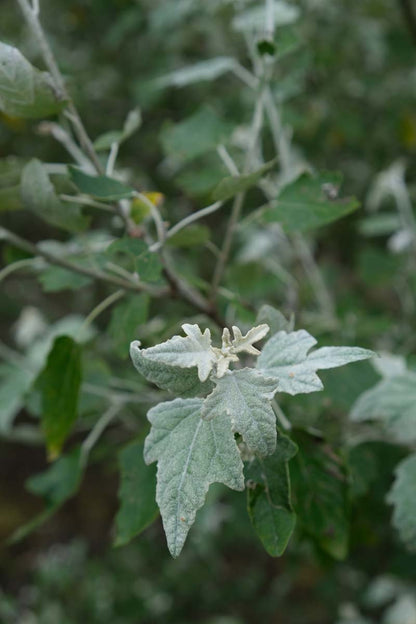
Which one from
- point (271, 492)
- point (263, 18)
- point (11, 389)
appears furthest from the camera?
point (11, 389)

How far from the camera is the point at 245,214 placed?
2383 millimetres

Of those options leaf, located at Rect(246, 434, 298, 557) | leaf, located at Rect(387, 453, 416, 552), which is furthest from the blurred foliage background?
leaf, located at Rect(246, 434, 298, 557)

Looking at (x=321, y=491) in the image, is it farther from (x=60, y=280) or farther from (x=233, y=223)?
(x=60, y=280)

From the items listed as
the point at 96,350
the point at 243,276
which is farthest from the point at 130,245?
the point at 96,350

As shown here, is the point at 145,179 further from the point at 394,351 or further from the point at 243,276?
the point at 394,351

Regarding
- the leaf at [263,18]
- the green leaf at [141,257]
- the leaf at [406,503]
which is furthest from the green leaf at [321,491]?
the leaf at [263,18]

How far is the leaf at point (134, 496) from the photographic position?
0.86 metres

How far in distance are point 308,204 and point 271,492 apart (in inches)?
18.4

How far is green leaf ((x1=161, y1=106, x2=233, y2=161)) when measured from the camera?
48.6 inches

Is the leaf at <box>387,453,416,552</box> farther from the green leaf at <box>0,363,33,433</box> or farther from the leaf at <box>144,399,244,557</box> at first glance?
the green leaf at <box>0,363,33,433</box>

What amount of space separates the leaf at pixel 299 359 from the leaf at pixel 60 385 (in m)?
0.38

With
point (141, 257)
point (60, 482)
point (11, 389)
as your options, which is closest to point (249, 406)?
point (141, 257)

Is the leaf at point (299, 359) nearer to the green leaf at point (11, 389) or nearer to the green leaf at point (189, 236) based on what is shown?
the green leaf at point (189, 236)

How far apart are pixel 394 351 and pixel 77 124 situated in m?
1.12
